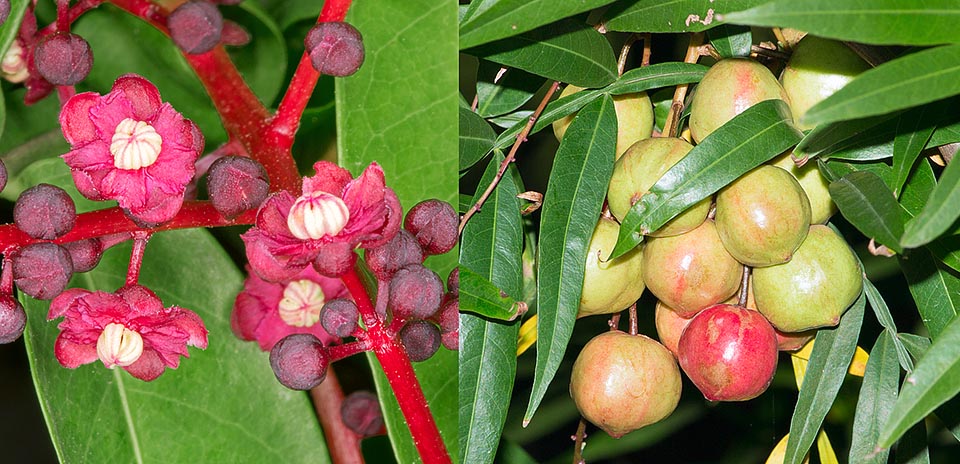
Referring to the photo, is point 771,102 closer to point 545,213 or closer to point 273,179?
point 545,213

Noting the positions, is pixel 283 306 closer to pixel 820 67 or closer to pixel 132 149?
pixel 132 149

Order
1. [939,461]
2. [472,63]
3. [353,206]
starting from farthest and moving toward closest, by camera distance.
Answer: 1. [939,461]
2. [472,63]
3. [353,206]

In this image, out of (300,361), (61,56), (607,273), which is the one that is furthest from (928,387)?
(61,56)

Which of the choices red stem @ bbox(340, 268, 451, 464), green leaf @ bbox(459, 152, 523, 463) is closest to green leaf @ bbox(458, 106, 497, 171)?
green leaf @ bbox(459, 152, 523, 463)

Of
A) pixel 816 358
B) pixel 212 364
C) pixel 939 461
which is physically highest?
pixel 212 364

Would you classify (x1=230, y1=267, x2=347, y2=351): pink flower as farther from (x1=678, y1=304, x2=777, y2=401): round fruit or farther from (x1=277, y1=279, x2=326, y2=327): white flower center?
(x1=678, y1=304, x2=777, y2=401): round fruit

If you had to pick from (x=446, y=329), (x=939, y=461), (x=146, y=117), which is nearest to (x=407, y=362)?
(x=446, y=329)

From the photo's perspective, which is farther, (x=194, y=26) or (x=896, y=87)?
(x=194, y=26)
